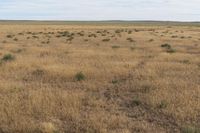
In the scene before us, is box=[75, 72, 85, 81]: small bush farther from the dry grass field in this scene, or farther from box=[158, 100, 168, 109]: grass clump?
box=[158, 100, 168, 109]: grass clump

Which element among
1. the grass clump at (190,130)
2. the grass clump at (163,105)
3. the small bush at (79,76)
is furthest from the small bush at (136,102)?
the small bush at (79,76)

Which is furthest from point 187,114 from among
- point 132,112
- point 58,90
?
point 58,90

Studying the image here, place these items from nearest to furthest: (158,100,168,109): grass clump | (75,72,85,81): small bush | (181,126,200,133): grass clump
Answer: (181,126,200,133): grass clump → (158,100,168,109): grass clump → (75,72,85,81): small bush

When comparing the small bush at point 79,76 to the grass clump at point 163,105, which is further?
the small bush at point 79,76

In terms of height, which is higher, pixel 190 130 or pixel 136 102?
pixel 190 130

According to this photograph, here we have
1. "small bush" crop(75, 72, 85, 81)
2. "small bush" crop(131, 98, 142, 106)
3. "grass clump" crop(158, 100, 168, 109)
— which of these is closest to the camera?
"grass clump" crop(158, 100, 168, 109)

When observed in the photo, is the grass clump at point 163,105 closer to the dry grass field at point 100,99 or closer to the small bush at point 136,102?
the dry grass field at point 100,99

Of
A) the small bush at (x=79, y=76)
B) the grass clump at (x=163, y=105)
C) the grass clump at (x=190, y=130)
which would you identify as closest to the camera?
the grass clump at (x=190, y=130)

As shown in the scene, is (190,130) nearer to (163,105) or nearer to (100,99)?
(163,105)

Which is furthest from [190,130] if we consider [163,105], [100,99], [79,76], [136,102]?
[79,76]

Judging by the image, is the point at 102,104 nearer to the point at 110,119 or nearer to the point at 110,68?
the point at 110,119

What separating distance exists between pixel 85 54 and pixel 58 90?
1079 cm

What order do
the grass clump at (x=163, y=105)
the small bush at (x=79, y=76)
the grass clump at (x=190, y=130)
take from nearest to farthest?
the grass clump at (x=190, y=130)
the grass clump at (x=163, y=105)
the small bush at (x=79, y=76)

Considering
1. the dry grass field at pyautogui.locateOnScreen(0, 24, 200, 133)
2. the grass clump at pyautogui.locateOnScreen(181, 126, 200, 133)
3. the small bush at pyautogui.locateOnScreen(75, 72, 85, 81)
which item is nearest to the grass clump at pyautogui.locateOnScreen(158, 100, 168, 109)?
the dry grass field at pyautogui.locateOnScreen(0, 24, 200, 133)
